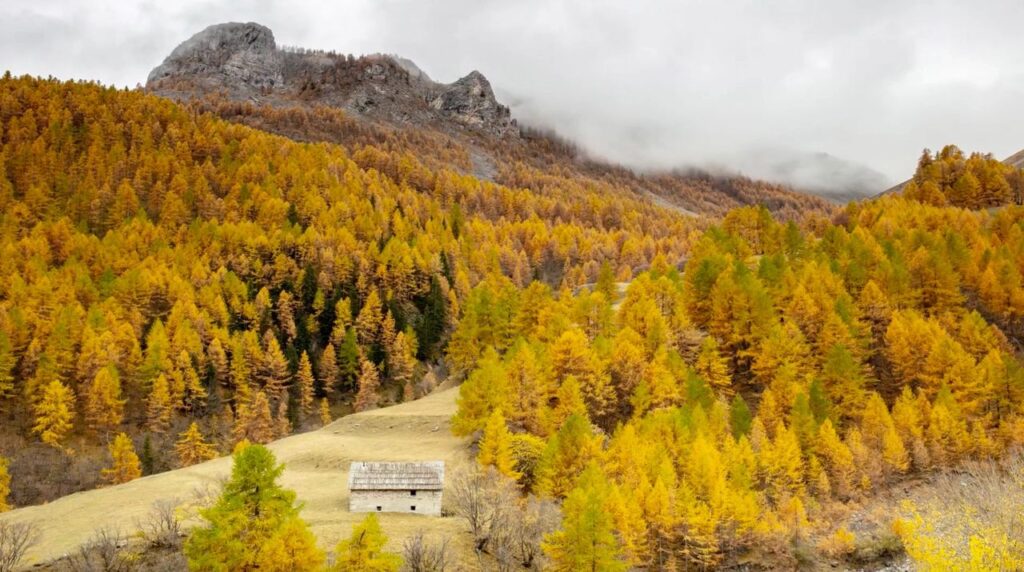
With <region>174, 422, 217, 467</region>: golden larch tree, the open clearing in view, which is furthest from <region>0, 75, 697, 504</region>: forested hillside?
the open clearing

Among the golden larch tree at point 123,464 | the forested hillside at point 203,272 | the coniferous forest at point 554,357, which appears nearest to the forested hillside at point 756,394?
the coniferous forest at point 554,357

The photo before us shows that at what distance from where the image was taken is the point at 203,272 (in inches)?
4471

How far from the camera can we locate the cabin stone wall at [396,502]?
45.6 meters

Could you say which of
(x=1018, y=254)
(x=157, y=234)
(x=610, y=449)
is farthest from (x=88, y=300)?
(x=1018, y=254)

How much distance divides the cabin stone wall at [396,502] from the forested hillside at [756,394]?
7762 millimetres

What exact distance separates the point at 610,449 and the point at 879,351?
38.9m

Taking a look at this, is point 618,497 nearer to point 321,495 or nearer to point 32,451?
point 321,495

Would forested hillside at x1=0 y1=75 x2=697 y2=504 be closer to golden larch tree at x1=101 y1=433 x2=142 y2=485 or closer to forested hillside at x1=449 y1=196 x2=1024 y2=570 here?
golden larch tree at x1=101 y1=433 x2=142 y2=485

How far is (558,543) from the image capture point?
3919cm

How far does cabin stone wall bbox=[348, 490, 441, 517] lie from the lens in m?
45.6

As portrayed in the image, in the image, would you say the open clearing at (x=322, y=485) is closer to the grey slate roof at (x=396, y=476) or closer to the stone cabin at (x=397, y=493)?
the stone cabin at (x=397, y=493)

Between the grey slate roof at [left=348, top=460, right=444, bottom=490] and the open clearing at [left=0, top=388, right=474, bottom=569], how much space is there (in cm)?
204

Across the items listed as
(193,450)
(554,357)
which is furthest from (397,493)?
(193,450)

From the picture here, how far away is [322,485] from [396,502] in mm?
9702
